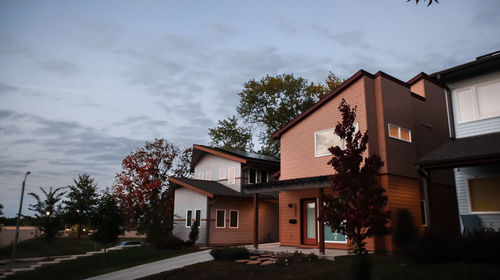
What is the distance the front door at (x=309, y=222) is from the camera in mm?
16812

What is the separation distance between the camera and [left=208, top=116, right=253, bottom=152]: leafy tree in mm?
38312

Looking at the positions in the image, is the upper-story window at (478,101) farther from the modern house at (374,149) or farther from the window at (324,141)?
the window at (324,141)

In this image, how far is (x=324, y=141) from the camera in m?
16.9

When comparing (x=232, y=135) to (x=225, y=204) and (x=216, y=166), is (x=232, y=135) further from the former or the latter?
(x=225, y=204)

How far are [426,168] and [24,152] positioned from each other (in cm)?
3486

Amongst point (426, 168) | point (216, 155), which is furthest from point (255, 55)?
point (426, 168)

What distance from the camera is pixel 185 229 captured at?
24.4 metres

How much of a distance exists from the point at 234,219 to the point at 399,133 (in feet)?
41.5

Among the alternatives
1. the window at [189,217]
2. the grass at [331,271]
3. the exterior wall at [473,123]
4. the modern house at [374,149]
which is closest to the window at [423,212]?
the modern house at [374,149]

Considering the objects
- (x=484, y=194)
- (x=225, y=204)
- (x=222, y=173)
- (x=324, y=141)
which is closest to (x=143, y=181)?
(x=222, y=173)

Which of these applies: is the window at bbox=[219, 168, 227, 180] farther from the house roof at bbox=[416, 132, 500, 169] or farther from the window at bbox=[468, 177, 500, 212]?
the window at bbox=[468, 177, 500, 212]

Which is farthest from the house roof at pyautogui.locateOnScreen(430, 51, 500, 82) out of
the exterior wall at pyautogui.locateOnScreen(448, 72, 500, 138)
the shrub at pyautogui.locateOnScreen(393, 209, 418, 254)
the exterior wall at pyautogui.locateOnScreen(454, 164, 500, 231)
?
the shrub at pyautogui.locateOnScreen(393, 209, 418, 254)

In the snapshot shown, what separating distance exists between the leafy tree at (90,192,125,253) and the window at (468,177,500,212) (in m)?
15.9

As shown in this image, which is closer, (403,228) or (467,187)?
(467,187)
